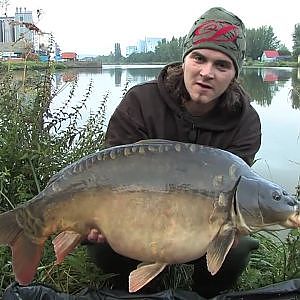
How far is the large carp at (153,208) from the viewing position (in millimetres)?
1443

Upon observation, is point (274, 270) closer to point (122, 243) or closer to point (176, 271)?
point (176, 271)

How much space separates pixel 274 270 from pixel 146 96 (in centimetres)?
90

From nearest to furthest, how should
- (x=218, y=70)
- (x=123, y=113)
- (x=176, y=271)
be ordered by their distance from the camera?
(x=218, y=70)
(x=123, y=113)
(x=176, y=271)

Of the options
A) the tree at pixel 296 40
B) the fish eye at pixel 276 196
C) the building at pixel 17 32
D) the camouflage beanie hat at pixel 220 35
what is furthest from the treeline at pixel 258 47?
the fish eye at pixel 276 196

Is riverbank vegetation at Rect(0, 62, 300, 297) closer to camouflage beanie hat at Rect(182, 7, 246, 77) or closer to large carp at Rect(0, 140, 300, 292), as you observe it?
large carp at Rect(0, 140, 300, 292)

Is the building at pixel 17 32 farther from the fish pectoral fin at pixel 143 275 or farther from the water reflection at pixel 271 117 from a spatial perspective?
the fish pectoral fin at pixel 143 275

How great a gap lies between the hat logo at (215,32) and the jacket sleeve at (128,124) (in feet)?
1.07

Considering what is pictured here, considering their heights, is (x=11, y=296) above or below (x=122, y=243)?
below

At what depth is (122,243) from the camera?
156 centimetres

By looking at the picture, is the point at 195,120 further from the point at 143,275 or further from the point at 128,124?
the point at 143,275

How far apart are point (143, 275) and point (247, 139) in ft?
2.39

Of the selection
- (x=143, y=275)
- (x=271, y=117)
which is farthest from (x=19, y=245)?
(x=271, y=117)

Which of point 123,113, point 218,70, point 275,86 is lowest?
point 275,86

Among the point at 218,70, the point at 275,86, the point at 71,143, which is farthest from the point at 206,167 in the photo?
the point at 275,86
